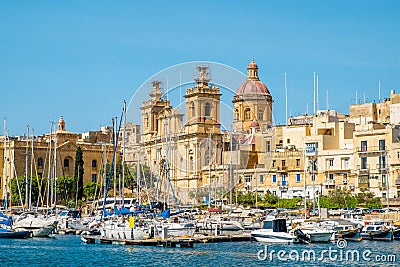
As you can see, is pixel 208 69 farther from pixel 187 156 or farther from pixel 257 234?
pixel 187 156

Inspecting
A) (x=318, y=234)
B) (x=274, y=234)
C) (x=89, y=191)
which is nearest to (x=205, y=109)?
(x=318, y=234)

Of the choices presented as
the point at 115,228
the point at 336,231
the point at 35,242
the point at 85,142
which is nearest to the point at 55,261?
the point at 115,228

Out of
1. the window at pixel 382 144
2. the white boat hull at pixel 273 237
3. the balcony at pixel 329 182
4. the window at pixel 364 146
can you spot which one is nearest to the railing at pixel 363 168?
the window at pixel 364 146

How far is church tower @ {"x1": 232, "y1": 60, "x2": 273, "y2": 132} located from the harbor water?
38949mm

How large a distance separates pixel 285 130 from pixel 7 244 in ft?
132

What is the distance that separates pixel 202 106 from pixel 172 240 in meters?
20.6

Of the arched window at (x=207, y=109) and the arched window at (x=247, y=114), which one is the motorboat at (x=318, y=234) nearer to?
the arched window at (x=207, y=109)

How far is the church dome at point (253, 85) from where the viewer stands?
329 feet

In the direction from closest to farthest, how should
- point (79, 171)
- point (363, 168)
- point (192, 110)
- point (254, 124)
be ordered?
point (192, 110) → point (363, 168) → point (254, 124) → point (79, 171)

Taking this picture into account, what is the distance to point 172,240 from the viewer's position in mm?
48500

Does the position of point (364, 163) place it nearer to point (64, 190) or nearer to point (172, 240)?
point (172, 240)

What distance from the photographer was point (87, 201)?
94500mm

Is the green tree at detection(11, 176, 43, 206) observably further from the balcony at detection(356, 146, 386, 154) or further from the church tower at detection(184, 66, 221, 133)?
the balcony at detection(356, 146, 386, 154)

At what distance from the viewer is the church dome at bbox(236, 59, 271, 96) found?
100281mm
